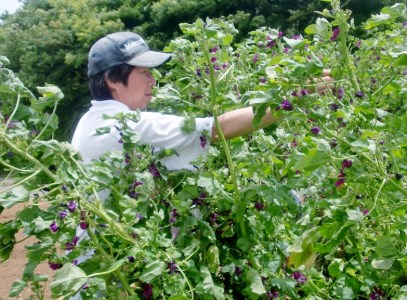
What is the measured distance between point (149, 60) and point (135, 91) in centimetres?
13

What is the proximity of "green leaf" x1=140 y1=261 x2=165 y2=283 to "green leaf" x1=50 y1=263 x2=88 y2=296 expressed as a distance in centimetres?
15

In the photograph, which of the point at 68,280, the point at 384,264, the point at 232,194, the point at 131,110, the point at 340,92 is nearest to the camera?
the point at 68,280

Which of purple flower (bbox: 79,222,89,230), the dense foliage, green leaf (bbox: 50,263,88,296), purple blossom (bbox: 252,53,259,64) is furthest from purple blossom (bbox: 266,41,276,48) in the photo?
the dense foliage

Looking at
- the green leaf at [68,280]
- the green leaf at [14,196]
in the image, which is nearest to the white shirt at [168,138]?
the green leaf at [14,196]

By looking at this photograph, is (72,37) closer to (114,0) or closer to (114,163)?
(114,0)

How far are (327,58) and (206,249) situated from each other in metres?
0.69

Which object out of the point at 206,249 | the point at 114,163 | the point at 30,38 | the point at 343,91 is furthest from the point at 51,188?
the point at 30,38

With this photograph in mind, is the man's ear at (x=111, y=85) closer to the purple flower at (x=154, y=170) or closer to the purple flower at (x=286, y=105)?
the purple flower at (x=154, y=170)

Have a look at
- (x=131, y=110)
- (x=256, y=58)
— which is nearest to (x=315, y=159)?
(x=131, y=110)

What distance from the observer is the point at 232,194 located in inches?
81.4

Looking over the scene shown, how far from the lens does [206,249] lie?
207 centimetres

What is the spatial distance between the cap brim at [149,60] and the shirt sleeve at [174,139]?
1.24 feet

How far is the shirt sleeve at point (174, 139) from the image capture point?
6.95 ft

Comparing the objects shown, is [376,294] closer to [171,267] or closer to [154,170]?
[171,267]
